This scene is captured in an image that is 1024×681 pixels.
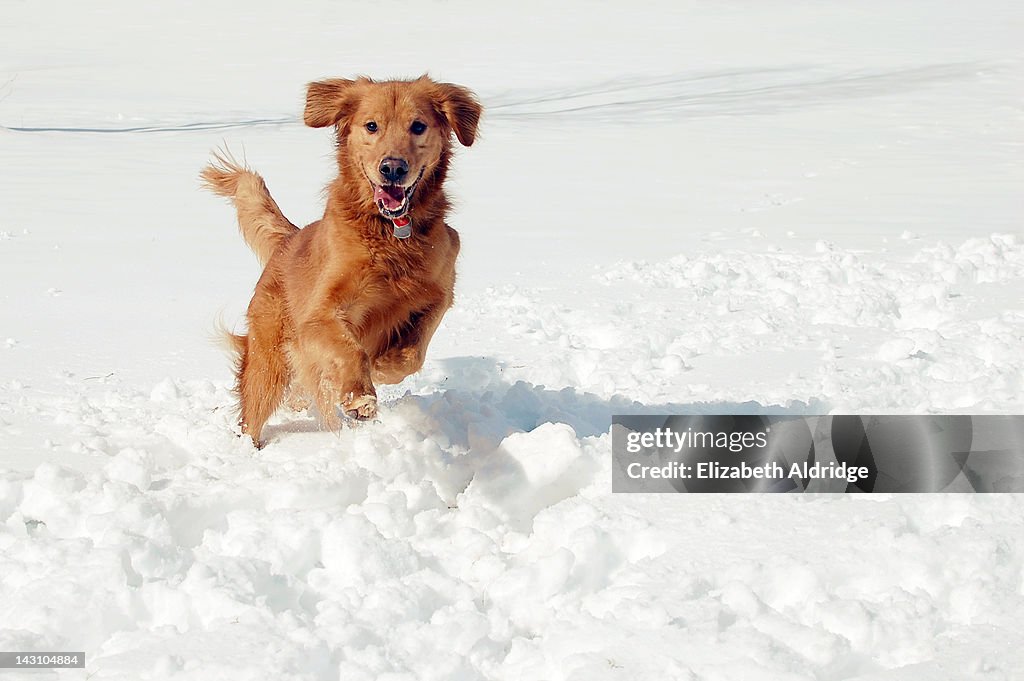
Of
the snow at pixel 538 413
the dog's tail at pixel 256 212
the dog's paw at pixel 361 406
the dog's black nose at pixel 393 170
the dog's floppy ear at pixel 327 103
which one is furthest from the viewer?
the dog's tail at pixel 256 212

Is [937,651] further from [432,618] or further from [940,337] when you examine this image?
[940,337]

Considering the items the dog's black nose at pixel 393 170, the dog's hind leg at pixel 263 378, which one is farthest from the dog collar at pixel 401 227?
the dog's hind leg at pixel 263 378

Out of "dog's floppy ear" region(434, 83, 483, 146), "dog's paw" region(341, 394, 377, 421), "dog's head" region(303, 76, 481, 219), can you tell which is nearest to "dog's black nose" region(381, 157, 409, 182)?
"dog's head" region(303, 76, 481, 219)

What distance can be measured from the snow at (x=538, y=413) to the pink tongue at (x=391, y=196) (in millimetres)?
457

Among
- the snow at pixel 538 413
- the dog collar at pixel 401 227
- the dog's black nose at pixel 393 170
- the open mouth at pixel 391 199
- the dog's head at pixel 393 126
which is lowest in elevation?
the snow at pixel 538 413

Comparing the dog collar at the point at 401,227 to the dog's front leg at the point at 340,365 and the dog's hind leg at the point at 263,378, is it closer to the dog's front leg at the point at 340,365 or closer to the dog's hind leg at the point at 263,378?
the dog's front leg at the point at 340,365

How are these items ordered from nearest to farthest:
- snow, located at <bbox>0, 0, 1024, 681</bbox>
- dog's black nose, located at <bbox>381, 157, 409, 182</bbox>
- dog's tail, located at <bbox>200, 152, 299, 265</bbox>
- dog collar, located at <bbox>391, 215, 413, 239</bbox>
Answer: snow, located at <bbox>0, 0, 1024, 681</bbox> → dog's black nose, located at <bbox>381, 157, 409, 182</bbox> → dog collar, located at <bbox>391, 215, 413, 239</bbox> → dog's tail, located at <bbox>200, 152, 299, 265</bbox>

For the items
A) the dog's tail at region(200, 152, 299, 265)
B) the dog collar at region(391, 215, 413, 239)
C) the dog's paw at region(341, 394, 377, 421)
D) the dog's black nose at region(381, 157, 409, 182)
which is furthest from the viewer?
the dog's tail at region(200, 152, 299, 265)

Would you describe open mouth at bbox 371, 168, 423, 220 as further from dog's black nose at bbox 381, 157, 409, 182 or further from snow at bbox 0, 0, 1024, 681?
snow at bbox 0, 0, 1024, 681

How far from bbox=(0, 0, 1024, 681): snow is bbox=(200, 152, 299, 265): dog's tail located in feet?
1.95

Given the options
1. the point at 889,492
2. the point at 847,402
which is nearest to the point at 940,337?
the point at 847,402

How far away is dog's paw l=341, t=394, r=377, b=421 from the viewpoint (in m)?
3.88

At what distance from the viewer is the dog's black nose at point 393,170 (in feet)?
13.1

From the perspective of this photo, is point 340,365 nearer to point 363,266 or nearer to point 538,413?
point 363,266
